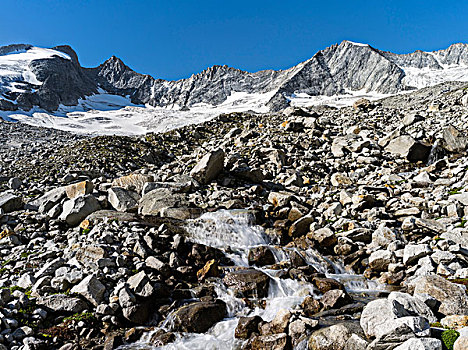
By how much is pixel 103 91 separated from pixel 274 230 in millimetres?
178428

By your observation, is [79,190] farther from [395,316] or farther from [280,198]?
[395,316]

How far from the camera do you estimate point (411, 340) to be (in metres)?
4.59

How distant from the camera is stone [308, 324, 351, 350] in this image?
227 inches

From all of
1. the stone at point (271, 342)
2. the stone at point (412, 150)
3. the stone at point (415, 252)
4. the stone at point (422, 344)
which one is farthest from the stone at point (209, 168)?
the stone at point (422, 344)

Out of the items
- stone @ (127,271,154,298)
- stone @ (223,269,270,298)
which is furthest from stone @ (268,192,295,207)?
stone @ (127,271,154,298)

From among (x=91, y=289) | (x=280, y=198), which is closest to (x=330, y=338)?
(x=91, y=289)

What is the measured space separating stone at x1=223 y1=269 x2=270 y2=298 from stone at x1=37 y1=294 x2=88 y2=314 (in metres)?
3.94

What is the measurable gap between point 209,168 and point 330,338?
36.4 feet

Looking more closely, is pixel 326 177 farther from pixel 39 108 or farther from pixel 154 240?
pixel 39 108

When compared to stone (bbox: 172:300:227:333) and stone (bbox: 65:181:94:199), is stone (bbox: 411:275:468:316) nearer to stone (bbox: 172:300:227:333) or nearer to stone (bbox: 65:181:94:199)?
stone (bbox: 172:300:227:333)

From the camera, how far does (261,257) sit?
10.8 m

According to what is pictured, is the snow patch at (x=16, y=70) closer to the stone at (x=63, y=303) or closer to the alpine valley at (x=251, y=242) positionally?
the alpine valley at (x=251, y=242)

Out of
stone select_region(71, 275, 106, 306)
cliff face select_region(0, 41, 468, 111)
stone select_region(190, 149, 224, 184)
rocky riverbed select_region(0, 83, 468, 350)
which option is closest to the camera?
rocky riverbed select_region(0, 83, 468, 350)

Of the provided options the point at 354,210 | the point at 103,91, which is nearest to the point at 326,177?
the point at 354,210
